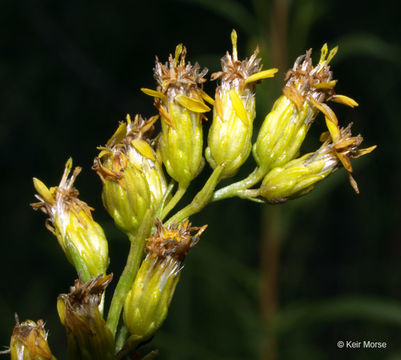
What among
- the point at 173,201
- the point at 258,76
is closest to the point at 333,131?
the point at 258,76

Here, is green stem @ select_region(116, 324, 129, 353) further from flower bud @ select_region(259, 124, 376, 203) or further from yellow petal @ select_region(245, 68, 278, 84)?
yellow petal @ select_region(245, 68, 278, 84)

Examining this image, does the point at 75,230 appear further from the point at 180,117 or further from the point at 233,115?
the point at 233,115

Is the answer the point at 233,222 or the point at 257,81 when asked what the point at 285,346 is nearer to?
the point at 233,222

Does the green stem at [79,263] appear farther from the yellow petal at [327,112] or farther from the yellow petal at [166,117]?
the yellow petal at [327,112]

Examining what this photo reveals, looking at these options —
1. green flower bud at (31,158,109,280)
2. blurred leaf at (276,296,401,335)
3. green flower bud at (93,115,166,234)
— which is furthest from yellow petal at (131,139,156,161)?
blurred leaf at (276,296,401,335)

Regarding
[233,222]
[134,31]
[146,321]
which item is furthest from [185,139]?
[134,31]

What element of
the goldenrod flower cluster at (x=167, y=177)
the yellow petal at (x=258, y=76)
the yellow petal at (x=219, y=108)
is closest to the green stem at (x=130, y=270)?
the goldenrod flower cluster at (x=167, y=177)
